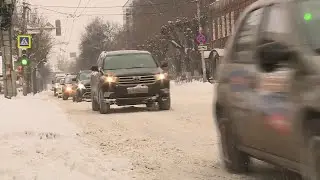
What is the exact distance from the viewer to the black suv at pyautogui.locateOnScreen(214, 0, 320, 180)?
4.33m

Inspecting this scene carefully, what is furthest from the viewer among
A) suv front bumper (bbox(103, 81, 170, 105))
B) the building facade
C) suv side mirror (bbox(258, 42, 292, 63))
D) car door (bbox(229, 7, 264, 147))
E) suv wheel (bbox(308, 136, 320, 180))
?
the building facade

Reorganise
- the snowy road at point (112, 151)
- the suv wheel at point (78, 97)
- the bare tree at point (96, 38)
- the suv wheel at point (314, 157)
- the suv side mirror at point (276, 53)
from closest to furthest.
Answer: the suv wheel at point (314, 157) < the suv side mirror at point (276, 53) < the snowy road at point (112, 151) < the suv wheel at point (78, 97) < the bare tree at point (96, 38)

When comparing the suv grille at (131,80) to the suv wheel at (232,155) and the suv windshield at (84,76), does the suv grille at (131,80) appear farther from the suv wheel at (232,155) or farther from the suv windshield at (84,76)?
the suv windshield at (84,76)

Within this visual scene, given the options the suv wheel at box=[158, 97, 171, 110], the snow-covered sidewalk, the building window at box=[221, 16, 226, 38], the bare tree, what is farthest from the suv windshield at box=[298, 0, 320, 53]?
the bare tree

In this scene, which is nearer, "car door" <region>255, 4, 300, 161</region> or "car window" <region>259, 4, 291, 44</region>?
"car door" <region>255, 4, 300, 161</region>

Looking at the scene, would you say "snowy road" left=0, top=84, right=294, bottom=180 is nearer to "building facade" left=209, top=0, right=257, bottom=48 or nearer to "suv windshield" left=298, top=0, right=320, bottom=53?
"suv windshield" left=298, top=0, right=320, bottom=53

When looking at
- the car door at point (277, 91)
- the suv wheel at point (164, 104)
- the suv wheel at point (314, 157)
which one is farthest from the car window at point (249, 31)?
the suv wheel at point (164, 104)

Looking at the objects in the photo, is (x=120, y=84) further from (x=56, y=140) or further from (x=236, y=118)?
(x=236, y=118)

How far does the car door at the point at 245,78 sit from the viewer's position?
5539 millimetres

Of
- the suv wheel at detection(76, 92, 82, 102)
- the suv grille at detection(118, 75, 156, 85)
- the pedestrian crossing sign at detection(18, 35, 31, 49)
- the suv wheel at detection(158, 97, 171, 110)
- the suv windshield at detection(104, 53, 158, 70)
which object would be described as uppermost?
the pedestrian crossing sign at detection(18, 35, 31, 49)

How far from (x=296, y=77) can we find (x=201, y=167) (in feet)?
8.86

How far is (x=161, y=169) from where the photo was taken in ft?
22.6

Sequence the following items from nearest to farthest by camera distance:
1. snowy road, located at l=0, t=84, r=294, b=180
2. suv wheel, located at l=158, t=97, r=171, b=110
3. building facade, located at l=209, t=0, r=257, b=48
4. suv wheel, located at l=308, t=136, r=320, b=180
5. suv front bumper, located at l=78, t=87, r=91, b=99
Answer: suv wheel, located at l=308, t=136, r=320, b=180 < snowy road, located at l=0, t=84, r=294, b=180 < suv wheel, located at l=158, t=97, r=171, b=110 < suv front bumper, located at l=78, t=87, r=91, b=99 < building facade, located at l=209, t=0, r=257, b=48

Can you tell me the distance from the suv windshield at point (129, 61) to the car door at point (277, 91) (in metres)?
11.6
